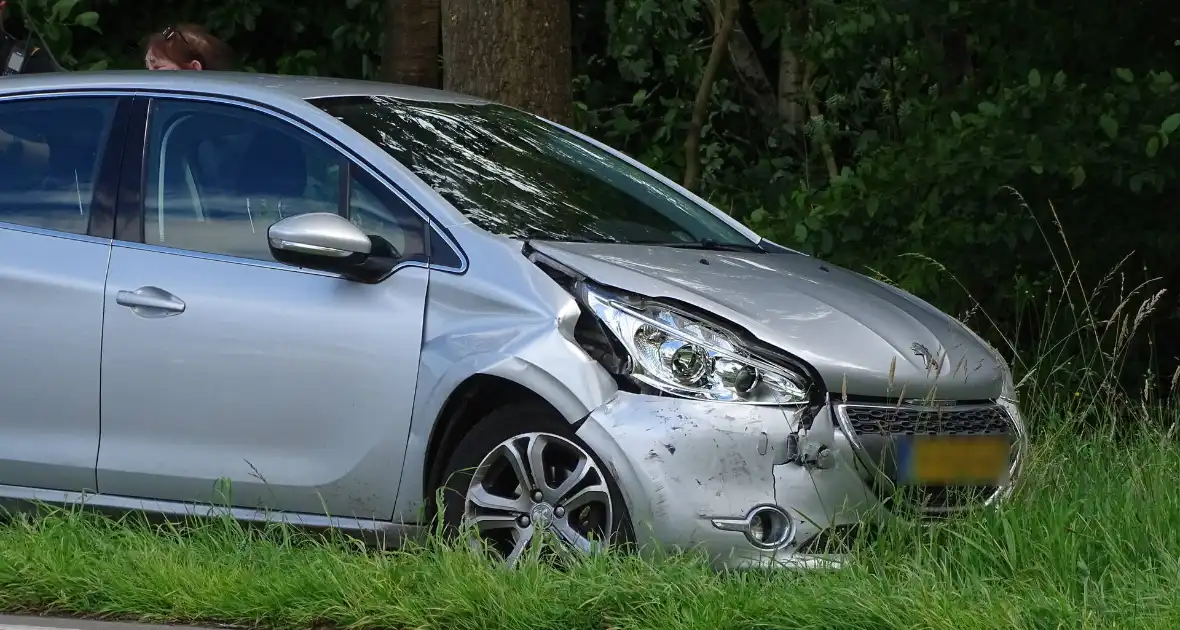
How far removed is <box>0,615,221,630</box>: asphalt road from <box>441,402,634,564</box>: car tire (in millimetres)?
796

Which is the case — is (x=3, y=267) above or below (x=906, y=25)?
below

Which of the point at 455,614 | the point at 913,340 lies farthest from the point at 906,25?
the point at 455,614

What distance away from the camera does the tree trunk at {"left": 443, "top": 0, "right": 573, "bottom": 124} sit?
7.39m

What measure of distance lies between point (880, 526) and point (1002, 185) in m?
4.01

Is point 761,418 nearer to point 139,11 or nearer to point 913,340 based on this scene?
point 913,340

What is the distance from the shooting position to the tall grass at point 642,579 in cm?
403

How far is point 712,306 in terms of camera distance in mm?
4633

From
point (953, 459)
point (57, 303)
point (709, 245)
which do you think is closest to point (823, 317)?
point (953, 459)

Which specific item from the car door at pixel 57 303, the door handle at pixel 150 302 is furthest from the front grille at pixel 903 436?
the car door at pixel 57 303

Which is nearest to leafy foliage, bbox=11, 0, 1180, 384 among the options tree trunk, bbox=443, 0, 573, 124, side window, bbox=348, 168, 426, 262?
tree trunk, bbox=443, 0, 573, 124

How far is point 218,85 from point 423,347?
4.23 ft

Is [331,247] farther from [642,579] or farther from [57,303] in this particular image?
[642,579]

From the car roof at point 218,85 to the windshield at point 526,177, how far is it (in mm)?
96

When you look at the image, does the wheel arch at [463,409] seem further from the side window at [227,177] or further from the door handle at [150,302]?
Answer: the door handle at [150,302]
